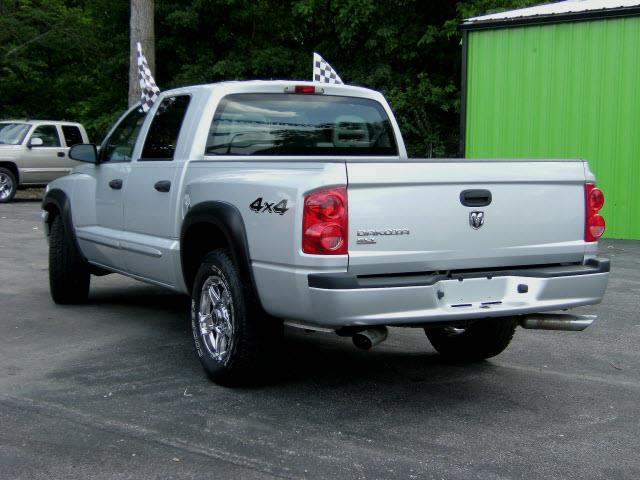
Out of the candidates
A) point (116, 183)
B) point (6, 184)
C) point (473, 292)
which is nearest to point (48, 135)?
point (6, 184)

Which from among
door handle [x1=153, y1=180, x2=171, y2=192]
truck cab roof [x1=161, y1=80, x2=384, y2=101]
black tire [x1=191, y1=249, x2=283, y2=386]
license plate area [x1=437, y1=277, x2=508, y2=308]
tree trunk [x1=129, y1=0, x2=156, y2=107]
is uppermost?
tree trunk [x1=129, y1=0, x2=156, y2=107]

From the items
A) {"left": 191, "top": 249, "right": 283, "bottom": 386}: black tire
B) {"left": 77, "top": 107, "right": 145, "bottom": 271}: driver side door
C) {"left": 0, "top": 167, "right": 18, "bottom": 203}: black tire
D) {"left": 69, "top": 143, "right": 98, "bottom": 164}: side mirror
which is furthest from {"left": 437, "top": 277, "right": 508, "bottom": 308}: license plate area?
{"left": 0, "top": 167, "right": 18, "bottom": 203}: black tire

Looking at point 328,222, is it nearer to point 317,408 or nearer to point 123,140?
point 317,408

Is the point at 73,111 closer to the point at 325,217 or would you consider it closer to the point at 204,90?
the point at 204,90

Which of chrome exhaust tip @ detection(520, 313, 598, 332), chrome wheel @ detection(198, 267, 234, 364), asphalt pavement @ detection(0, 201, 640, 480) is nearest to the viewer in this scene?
asphalt pavement @ detection(0, 201, 640, 480)

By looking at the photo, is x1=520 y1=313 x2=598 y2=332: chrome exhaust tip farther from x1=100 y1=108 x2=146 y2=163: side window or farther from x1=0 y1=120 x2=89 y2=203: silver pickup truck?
x1=0 y1=120 x2=89 y2=203: silver pickup truck

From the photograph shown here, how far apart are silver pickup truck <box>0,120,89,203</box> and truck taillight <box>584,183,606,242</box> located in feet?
57.8

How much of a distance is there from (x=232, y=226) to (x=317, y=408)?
107 centimetres

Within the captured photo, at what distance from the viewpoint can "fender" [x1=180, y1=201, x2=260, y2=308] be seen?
199 inches

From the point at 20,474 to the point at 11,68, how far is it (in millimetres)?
28336

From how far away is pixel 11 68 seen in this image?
30.2m

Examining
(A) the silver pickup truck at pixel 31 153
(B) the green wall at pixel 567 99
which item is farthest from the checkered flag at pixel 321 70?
(A) the silver pickup truck at pixel 31 153

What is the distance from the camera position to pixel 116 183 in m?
7.01

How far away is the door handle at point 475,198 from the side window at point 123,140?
120 inches
